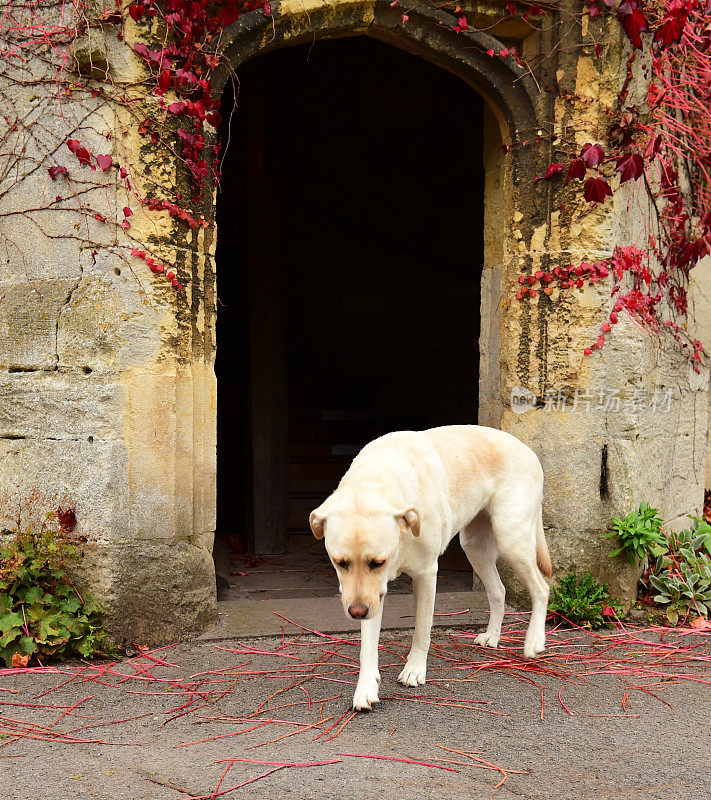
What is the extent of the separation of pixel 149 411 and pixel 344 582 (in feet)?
5.33

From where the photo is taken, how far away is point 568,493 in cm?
480

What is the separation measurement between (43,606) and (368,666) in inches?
69.5

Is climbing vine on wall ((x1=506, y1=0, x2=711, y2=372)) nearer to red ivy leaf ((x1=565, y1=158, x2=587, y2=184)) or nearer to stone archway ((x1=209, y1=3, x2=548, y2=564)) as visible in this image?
red ivy leaf ((x1=565, y1=158, x2=587, y2=184))

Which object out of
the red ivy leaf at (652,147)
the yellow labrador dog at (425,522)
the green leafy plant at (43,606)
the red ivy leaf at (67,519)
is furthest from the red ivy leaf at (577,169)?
the green leafy plant at (43,606)

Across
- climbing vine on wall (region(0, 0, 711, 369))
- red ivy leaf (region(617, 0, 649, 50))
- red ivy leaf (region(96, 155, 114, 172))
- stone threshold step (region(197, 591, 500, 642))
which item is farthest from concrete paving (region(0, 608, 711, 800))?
red ivy leaf (region(617, 0, 649, 50))

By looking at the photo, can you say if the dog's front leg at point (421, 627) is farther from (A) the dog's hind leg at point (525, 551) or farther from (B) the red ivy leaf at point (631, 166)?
(B) the red ivy leaf at point (631, 166)

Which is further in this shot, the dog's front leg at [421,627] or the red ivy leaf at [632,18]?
the red ivy leaf at [632,18]

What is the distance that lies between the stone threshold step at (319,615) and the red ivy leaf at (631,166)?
271 centimetres

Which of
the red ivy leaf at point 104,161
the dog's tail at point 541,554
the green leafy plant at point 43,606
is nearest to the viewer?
the green leafy plant at point 43,606

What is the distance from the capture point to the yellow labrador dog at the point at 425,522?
122 inches

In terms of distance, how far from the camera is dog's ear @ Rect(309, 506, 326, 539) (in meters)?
3.20

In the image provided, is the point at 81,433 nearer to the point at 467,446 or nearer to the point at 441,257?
the point at 467,446

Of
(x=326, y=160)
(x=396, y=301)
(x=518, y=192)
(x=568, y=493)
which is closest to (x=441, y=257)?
(x=396, y=301)

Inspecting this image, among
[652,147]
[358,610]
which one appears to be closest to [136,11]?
[652,147]
